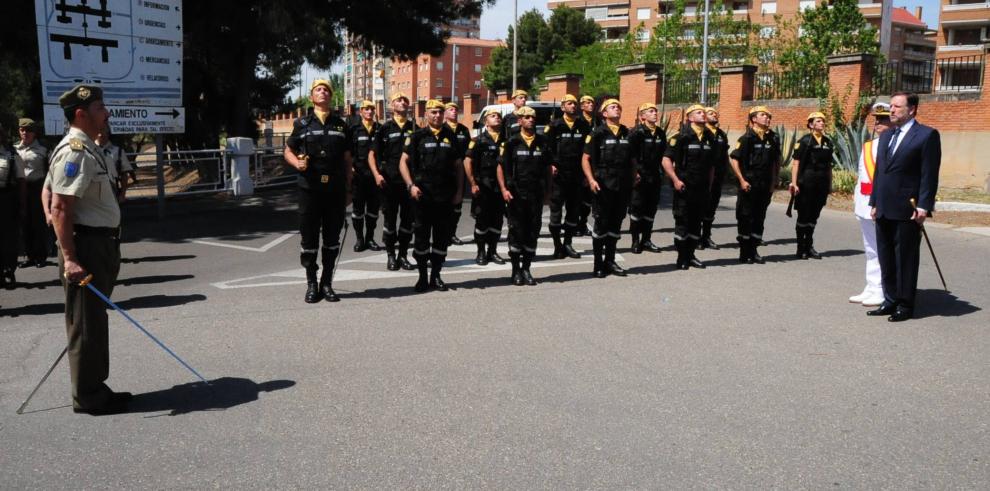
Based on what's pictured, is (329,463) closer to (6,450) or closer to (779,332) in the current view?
(6,450)

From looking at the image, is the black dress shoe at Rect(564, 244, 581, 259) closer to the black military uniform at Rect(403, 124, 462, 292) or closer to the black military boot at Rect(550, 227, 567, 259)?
the black military boot at Rect(550, 227, 567, 259)

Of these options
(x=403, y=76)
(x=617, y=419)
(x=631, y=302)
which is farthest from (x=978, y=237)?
(x=403, y=76)

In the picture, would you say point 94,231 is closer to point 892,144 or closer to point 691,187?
point 892,144

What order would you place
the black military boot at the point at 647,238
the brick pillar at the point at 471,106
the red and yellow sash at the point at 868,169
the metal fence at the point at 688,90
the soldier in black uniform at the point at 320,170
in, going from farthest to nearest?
the brick pillar at the point at 471,106
the metal fence at the point at 688,90
the black military boot at the point at 647,238
the red and yellow sash at the point at 868,169
the soldier in black uniform at the point at 320,170

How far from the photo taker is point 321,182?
8.13 metres

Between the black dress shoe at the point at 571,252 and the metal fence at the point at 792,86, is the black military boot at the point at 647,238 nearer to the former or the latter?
the black dress shoe at the point at 571,252

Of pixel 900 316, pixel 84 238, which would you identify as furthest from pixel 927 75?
pixel 84 238

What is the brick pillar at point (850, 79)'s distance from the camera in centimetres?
2336

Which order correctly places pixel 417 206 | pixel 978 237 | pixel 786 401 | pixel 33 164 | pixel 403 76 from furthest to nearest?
pixel 403 76, pixel 978 237, pixel 33 164, pixel 417 206, pixel 786 401

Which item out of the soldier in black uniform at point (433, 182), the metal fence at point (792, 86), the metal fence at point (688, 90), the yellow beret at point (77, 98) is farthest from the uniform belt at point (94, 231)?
the metal fence at point (688, 90)

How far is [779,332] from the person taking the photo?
281 inches

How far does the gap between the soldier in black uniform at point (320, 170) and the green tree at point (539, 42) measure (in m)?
73.4

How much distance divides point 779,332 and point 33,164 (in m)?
8.64

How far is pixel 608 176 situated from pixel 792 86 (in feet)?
60.2
